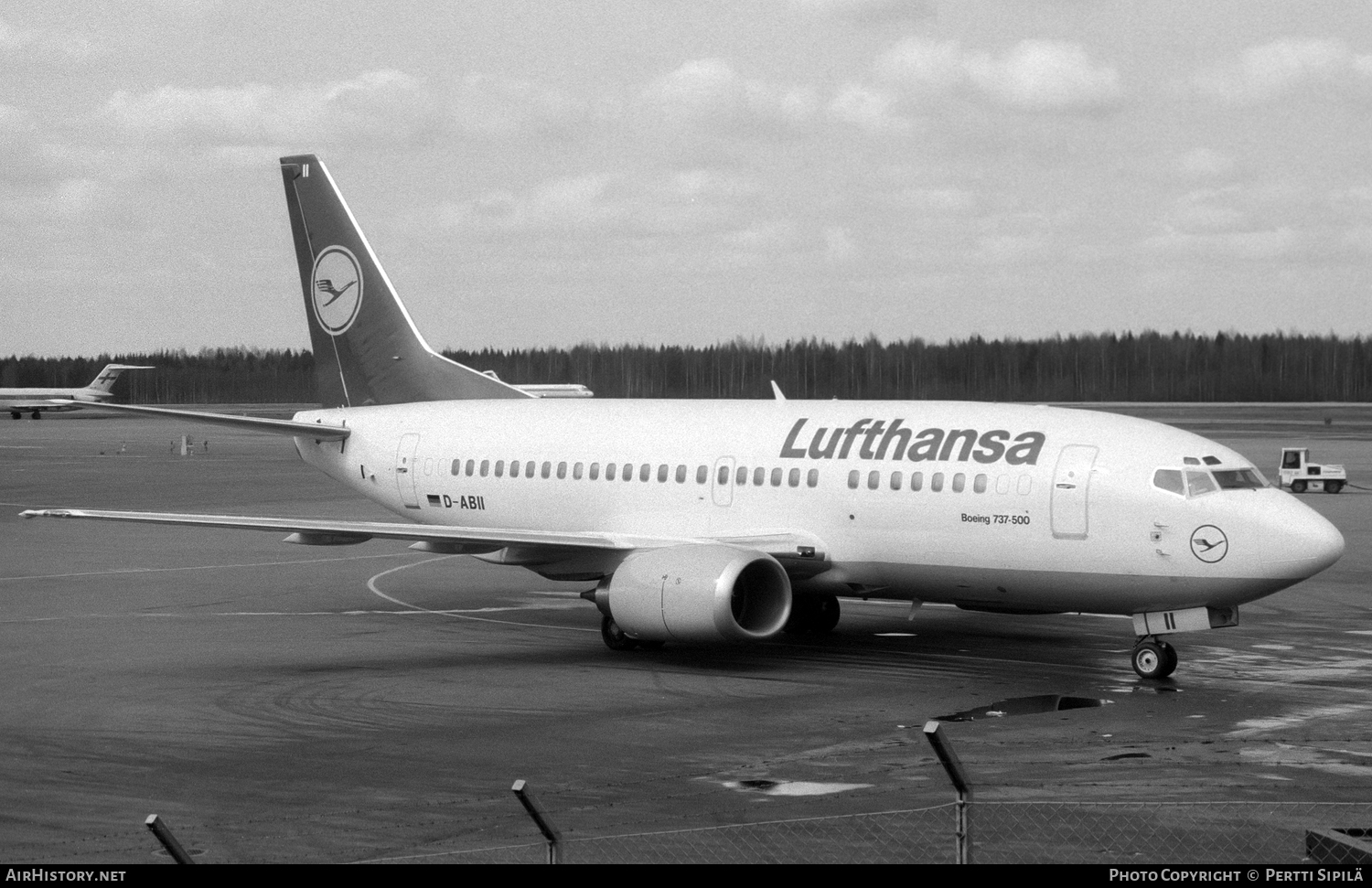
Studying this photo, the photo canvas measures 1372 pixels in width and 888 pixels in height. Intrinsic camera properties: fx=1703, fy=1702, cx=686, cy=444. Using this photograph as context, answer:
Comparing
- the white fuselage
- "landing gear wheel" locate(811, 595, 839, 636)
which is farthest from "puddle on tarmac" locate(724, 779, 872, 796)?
"landing gear wheel" locate(811, 595, 839, 636)

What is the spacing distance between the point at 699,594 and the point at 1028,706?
495cm

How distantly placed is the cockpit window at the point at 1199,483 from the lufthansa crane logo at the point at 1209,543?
591 millimetres

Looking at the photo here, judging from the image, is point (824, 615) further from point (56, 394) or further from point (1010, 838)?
point (56, 394)

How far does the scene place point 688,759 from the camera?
18.2 meters

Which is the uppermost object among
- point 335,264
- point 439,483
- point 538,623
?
point 335,264

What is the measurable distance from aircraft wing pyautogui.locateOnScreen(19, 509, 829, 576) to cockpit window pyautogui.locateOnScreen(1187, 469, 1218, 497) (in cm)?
559

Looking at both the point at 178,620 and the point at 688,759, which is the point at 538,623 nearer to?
the point at 178,620

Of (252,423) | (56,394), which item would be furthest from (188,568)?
(56,394)

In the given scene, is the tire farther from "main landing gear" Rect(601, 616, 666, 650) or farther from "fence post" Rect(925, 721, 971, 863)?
"fence post" Rect(925, 721, 971, 863)

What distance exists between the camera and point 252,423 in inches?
1197

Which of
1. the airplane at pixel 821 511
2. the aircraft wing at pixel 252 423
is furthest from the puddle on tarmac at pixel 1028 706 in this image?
the aircraft wing at pixel 252 423

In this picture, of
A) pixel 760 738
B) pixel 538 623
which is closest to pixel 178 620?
pixel 538 623

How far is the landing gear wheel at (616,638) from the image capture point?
26.1 meters

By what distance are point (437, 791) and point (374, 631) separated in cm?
1239
